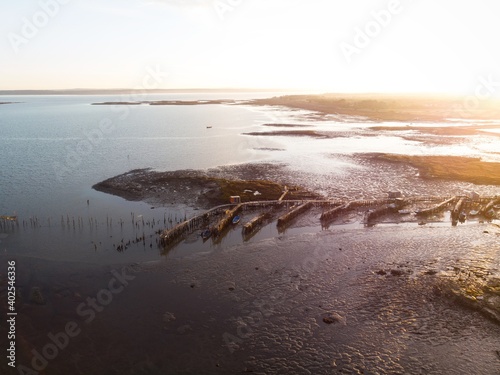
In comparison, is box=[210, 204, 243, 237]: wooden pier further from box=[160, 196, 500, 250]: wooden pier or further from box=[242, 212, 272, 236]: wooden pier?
box=[242, 212, 272, 236]: wooden pier

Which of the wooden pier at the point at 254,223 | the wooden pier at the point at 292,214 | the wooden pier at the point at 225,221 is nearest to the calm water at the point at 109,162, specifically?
the wooden pier at the point at 225,221

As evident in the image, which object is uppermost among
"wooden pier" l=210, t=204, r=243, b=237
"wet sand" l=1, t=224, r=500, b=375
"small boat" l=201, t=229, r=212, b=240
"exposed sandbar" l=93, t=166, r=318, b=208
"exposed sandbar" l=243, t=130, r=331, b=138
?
"exposed sandbar" l=243, t=130, r=331, b=138

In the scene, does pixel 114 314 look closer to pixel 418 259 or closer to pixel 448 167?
pixel 418 259

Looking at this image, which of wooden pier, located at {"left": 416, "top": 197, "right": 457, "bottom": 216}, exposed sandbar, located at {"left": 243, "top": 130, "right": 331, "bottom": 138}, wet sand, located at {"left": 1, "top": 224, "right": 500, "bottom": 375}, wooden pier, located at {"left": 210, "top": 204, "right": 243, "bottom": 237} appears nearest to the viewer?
wet sand, located at {"left": 1, "top": 224, "right": 500, "bottom": 375}

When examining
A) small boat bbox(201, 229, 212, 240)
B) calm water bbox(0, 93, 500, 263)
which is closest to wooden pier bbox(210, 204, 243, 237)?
small boat bbox(201, 229, 212, 240)

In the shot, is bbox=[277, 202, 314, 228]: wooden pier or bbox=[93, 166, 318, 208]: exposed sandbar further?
bbox=[93, 166, 318, 208]: exposed sandbar

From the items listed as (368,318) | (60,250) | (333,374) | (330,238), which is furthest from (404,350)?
(60,250)
